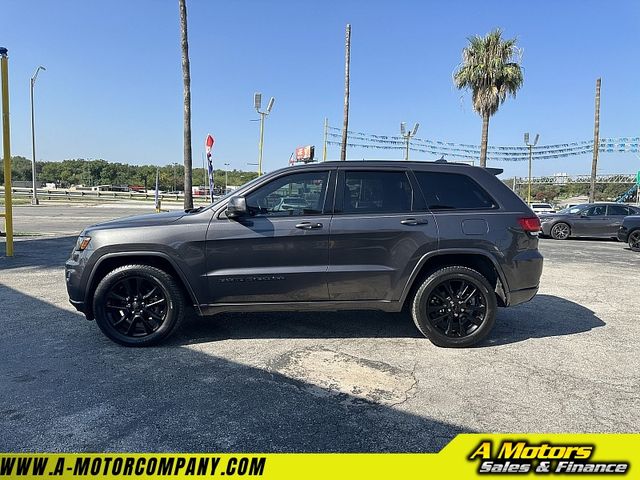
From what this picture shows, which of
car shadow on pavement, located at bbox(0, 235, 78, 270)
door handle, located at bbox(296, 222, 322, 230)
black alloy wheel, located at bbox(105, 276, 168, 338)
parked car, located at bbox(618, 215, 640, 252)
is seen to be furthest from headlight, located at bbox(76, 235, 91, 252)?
parked car, located at bbox(618, 215, 640, 252)

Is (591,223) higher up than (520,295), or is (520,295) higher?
(591,223)

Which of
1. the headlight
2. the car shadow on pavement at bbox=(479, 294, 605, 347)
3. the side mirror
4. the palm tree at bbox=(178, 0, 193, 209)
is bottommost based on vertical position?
the car shadow on pavement at bbox=(479, 294, 605, 347)

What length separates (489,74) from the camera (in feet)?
77.3

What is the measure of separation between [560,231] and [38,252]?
54.6 feet

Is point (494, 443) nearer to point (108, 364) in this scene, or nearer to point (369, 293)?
point (369, 293)

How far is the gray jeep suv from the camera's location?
4199 millimetres

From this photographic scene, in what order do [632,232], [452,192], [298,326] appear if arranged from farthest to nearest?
[632,232], [298,326], [452,192]

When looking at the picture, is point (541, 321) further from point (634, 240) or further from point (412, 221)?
point (634, 240)

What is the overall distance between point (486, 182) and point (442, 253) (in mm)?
928

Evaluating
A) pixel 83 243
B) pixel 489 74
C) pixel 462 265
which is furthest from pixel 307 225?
pixel 489 74

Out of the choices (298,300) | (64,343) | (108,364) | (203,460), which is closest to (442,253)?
(298,300)

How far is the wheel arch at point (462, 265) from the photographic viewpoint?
4.32 m

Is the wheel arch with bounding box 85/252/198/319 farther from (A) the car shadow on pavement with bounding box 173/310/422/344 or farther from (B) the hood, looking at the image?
(A) the car shadow on pavement with bounding box 173/310/422/344

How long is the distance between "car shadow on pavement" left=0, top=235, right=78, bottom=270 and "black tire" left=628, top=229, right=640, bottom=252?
49.8 feet
